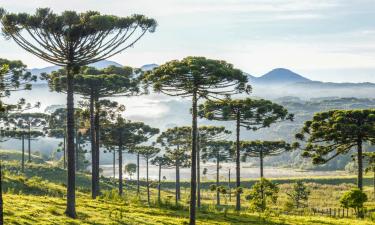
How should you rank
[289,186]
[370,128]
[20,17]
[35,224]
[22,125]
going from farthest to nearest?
[289,186] < [22,125] < [370,128] < [20,17] < [35,224]

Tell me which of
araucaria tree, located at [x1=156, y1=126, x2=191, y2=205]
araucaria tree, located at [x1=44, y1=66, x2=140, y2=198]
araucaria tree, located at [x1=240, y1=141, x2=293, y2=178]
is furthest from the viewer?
araucaria tree, located at [x1=156, y1=126, x2=191, y2=205]

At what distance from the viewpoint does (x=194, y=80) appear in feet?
108

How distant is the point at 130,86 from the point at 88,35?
20.1m

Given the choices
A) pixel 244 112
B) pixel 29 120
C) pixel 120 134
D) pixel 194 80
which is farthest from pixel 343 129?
pixel 29 120

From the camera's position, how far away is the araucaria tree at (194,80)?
3153cm

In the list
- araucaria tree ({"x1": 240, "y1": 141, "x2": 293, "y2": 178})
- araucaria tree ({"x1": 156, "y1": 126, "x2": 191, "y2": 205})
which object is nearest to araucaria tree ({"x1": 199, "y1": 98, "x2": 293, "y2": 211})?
araucaria tree ({"x1": 240, "y1": 141, "x2": 293, "y2": 178})

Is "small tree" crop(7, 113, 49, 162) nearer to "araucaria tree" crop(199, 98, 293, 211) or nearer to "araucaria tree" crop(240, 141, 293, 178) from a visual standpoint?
"araucaria tree" crop(240, 141, 293, 178)

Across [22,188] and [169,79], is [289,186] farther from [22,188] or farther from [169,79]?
[169,79]

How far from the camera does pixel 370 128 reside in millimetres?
42594

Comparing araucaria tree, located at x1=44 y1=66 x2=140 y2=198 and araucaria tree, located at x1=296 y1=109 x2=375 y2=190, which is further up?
araucaria tree, located at x1=44 y1=66 x2=140 y2=198

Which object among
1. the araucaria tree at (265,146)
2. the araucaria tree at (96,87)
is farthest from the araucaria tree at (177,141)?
the araucaria tree at (96,87)

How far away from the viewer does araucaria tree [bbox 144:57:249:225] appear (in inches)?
1241

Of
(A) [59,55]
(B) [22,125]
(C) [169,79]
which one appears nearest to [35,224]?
(A) [59,55]

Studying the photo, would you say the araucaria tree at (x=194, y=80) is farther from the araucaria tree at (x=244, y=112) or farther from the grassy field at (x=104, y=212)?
the araucaria tree at (x=244, y=112)
